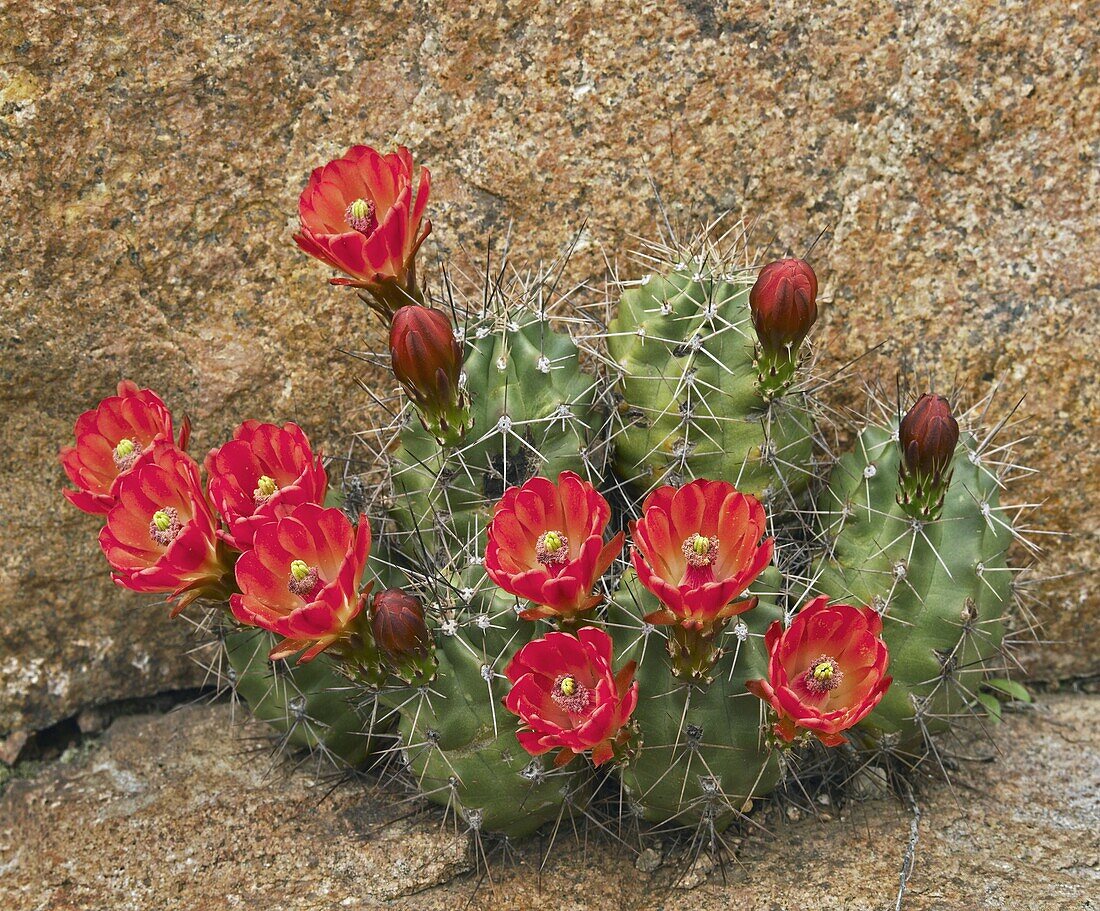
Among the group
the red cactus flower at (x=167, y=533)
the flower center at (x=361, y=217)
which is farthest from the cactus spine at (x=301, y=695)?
the flower center at (x=361, y=217)

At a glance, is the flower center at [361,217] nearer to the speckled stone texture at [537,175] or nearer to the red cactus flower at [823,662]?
the speckled stone texture at [537,175]

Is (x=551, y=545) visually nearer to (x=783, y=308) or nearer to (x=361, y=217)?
(x=783, y=308)

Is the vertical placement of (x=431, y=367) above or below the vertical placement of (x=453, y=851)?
above

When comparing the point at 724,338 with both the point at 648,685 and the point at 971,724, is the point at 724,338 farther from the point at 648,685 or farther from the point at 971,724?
the point at 971,724

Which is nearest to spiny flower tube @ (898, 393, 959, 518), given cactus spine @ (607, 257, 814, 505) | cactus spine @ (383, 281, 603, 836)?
cactus spine @ (607, 257, 814, 505)

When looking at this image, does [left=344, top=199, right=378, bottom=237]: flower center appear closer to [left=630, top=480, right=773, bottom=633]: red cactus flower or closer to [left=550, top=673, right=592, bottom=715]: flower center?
[left=630, top=480, right=773, bottom=633]: red cactus flower

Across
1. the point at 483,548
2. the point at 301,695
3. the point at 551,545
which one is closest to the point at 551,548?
the point at 551,545
